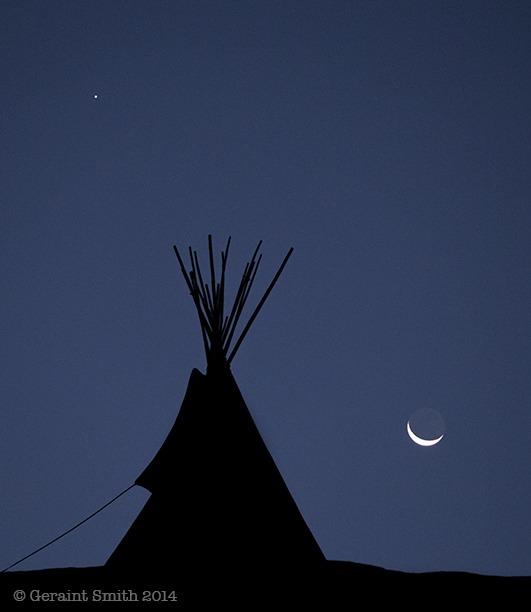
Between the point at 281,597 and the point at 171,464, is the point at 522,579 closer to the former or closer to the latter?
the point at 281,597

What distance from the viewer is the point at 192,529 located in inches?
122

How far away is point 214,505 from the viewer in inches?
124

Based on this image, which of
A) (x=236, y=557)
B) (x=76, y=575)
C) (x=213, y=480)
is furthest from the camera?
(x=76, y=575)

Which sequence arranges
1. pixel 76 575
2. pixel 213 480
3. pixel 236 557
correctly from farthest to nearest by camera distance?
pixel 76 575
pixel 213 480
pixel 236 557

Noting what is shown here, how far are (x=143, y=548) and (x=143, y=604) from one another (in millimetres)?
350

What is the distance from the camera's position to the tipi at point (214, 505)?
119 inches

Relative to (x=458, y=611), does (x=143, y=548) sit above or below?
above

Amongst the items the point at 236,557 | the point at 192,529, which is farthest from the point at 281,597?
the point at 192,529

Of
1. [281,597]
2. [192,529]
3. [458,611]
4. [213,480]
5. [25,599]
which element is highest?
[213,480]

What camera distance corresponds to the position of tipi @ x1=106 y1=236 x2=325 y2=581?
3.03m

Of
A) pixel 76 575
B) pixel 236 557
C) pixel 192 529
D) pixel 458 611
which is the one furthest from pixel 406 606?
pixel 76 575

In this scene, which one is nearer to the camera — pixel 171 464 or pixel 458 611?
pixel 458 611

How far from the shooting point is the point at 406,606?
312 centimetres

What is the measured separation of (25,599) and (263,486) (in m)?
1.44
